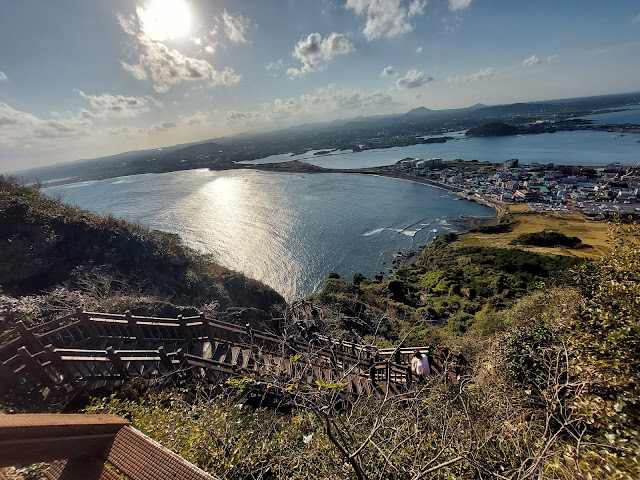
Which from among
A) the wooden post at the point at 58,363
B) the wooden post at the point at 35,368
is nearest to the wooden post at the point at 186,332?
the wooden post at the point at 58,363

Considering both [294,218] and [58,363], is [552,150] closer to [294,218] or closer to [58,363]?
[294,218]

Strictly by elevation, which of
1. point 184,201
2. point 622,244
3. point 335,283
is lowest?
point 335,283

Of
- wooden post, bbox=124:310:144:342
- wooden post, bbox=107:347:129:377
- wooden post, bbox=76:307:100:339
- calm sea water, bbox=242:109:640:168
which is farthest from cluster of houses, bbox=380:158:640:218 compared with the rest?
wooden post, bbox=76:307:100:339

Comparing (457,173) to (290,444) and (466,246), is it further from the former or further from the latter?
(290,444)

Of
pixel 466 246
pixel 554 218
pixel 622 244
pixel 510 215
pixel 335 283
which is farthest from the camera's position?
pixel 510 215

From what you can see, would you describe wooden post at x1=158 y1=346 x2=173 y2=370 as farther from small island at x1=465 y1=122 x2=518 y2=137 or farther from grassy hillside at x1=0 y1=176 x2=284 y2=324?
small island at x1=465 y1=122 x2=518 y2=137

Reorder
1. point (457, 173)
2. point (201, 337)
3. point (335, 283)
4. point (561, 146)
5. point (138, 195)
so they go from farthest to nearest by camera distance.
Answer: point (561, 146) → point (457, 173) → point (138, 195) → point (335, 283) → point (201, 337)

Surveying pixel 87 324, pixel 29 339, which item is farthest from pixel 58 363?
pixel 87 324


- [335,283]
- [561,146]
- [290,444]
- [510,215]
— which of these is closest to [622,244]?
[290,444]
